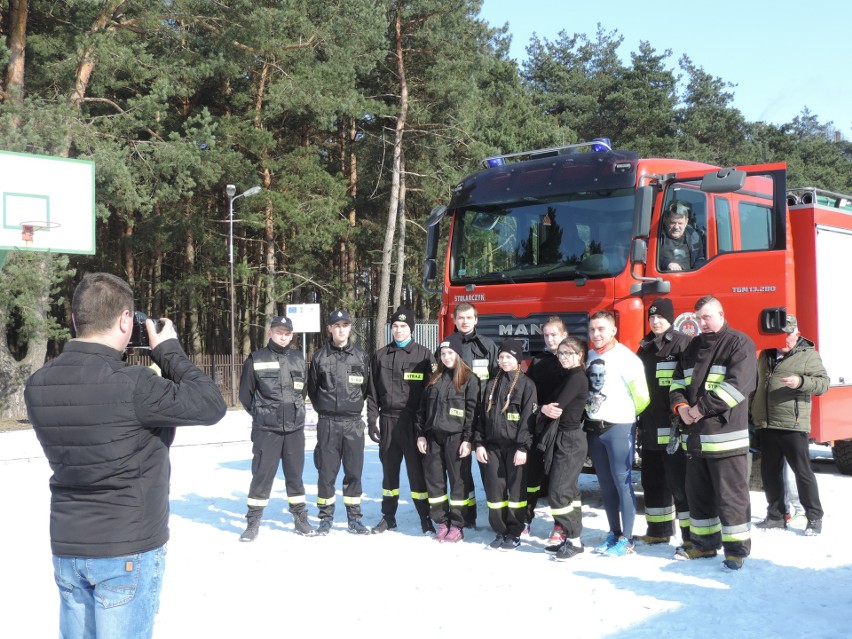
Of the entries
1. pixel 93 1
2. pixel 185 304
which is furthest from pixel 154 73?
pixel 185 304

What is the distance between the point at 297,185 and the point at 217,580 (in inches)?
968

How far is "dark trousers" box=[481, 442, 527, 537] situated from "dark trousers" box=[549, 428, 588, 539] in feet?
0.87

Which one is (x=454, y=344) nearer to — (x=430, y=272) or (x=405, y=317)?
(x=405, y=317)

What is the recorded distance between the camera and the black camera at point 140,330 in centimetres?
317

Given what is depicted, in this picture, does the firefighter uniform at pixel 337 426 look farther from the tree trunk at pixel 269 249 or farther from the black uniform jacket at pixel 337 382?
the tree trunk at pixel 269 249

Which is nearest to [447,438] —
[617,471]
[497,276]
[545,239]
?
[617,471]

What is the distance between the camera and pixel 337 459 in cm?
741

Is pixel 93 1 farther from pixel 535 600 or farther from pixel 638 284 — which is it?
pixel 535 600

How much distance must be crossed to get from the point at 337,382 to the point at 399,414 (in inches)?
24.1

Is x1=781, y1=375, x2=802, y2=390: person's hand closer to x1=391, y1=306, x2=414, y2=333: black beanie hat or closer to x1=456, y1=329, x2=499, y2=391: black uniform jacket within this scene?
x1=456, y1=329, x2=499, y2=391: black uniform jacket

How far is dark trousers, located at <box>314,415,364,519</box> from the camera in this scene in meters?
7.33

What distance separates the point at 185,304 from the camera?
34.7 meters

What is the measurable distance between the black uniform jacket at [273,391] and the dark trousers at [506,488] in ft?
5.76

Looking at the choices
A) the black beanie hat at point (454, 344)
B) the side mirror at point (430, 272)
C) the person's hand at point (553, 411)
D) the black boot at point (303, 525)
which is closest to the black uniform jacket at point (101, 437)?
the person's hand at point (553, 411)
